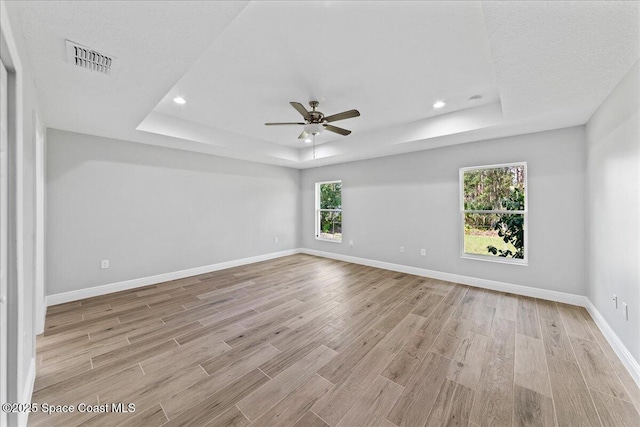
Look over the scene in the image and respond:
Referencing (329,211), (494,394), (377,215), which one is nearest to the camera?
(494,394)

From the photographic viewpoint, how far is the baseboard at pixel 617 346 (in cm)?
189

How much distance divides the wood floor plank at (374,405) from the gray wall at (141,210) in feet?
13.2

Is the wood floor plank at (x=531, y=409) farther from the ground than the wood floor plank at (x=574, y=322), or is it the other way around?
the wood floor plank at (x=574, y=322)

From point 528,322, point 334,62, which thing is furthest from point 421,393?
point 334,62

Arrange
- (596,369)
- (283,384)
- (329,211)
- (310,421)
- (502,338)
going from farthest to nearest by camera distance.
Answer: (329,211) → (502,338) → (596,369) → (283,384) → (310,421)

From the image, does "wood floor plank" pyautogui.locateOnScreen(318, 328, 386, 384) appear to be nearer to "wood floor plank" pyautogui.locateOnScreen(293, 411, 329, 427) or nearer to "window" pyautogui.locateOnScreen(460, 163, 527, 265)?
"wood floor plank" pyautogui.locateOnScreen(293, 411, 329, 427)

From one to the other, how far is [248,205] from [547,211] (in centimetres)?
528

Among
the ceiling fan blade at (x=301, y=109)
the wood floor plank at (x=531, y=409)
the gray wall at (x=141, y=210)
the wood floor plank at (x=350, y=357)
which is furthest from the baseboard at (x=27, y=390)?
the ceiling fan blade at (x=301, y=109)

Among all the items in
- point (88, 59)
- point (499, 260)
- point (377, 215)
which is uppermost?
point (88, 59)

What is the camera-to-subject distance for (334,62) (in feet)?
7.80

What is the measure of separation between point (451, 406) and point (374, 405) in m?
0.51

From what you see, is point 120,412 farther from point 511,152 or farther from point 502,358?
point 511,152

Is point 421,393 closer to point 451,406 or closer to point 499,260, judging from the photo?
point 451,406

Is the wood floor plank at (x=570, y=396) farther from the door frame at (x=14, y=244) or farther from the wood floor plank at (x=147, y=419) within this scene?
the door frame at (x=14, y=244)
